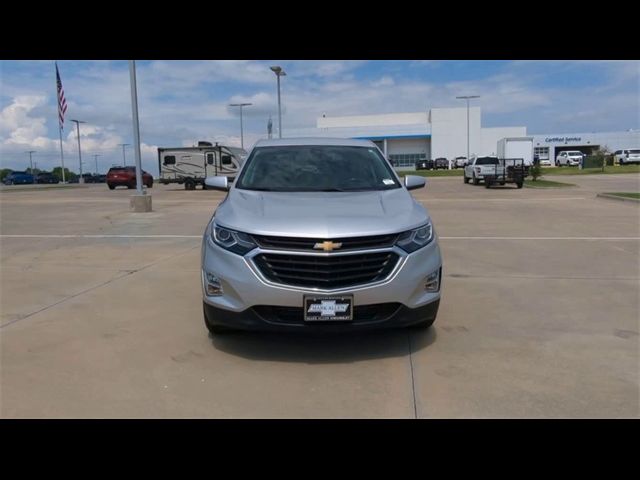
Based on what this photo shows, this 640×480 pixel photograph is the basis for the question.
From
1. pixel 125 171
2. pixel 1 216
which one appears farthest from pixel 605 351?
pixel 125 171

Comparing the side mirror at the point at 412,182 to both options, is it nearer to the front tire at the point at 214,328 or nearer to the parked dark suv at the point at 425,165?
the front tire at the point at 214,328

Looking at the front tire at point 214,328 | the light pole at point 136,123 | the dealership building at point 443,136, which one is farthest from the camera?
the dealership building at point 443,136

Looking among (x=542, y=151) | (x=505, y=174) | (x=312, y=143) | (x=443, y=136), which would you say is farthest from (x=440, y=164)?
(x=312, y=143)

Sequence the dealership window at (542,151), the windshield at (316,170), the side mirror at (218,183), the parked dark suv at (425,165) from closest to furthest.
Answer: the windshield at (316,170), the side mirror at (218,183), the parked dark suv at (425,165), the dealership window at (542,151)

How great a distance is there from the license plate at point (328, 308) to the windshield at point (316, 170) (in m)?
1.43

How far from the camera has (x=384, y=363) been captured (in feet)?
13.8

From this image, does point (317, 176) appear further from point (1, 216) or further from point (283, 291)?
point (1, 216)

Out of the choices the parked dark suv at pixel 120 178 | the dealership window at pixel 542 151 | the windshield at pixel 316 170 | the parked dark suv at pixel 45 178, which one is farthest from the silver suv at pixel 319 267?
the dealership window at pixel 542 151

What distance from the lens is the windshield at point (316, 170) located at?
5.11m

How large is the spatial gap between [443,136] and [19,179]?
61.4 m

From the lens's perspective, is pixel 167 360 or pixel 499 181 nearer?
pixel 167 360

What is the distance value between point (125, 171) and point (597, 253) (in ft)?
116

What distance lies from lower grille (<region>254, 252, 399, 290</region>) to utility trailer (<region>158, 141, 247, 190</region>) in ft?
102

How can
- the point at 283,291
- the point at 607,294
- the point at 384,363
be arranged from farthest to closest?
the point at 607,294 < the point at 384,363 < the point at 283,291
